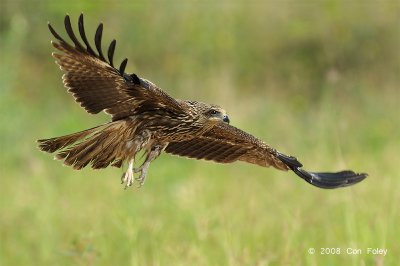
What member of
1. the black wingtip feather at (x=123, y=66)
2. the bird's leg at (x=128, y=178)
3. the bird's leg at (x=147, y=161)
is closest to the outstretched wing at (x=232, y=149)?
the bird's leg at (x=147, y=161)

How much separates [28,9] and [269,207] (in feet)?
37.0

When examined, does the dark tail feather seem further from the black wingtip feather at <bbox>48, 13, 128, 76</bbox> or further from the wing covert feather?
the black wingtip feather at <bbox>48, 13, 128, 76</bbox>

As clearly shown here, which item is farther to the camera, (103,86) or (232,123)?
(232,123)

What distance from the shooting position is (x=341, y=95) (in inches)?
571

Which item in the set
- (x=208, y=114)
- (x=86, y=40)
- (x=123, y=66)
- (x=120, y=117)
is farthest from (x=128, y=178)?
(x=208, y=114)

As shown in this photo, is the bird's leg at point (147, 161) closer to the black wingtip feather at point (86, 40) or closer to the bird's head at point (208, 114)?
the bird's head at point (208, 114)

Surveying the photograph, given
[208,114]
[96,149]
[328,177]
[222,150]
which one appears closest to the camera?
[96,149]

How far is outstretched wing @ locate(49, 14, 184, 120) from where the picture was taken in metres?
6.20

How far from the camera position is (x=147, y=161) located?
664 cm

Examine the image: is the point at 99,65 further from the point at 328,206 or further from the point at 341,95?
the point at 341,95

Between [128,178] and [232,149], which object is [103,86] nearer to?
[128,178]

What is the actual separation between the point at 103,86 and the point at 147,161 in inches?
25.7

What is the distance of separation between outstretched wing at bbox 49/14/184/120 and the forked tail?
0.42 feet

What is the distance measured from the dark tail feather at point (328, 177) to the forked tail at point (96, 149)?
1.63m
